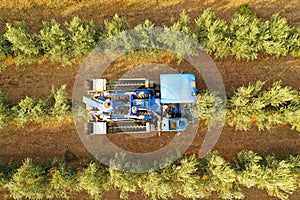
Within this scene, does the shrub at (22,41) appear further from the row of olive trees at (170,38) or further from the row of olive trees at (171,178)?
the row of olive trees at (171,178)

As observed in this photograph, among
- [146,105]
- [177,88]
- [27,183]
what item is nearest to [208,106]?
[177,88]

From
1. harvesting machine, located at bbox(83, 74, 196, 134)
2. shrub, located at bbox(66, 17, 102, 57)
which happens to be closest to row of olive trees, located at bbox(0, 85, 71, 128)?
harvesting machine, located at bbox(83, 74, 196, 134)

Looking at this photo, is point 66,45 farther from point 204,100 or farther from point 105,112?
point 204,100

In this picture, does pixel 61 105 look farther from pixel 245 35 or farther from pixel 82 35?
pixel 245 35

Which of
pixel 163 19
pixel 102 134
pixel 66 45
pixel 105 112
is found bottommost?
pixel 102 134

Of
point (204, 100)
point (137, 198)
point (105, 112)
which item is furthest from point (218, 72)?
point (137, 198)

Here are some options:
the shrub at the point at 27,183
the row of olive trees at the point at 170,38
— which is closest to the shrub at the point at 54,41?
the row of olive trees at the point at 170,38
